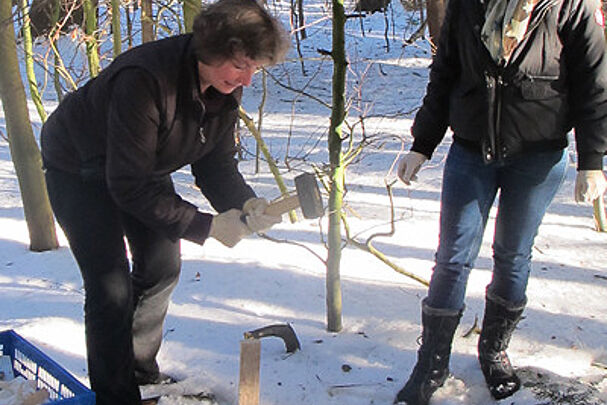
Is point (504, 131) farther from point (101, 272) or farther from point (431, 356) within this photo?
point (101, 272)

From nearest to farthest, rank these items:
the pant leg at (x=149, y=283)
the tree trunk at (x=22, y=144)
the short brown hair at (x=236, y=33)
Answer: the short brown hair at (x=236, y=33), the pant leg at (x=149, y=283), the tree trunk at (x=22, y=144)

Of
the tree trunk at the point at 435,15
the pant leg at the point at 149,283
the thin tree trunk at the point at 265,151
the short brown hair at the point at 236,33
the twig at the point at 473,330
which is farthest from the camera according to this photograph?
the tree trunk at the point at 435,15

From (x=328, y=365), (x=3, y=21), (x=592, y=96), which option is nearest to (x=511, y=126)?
(x=592, y=96)

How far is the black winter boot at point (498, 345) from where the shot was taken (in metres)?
2.44

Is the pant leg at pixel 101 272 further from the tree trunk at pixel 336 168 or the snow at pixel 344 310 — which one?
the tree trunk at pixel 336 168

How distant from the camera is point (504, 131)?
2.14 meters

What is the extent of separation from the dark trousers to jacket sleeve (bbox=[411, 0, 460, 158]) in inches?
41.4

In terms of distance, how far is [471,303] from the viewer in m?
3.30

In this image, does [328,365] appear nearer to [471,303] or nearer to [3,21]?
[471,303]

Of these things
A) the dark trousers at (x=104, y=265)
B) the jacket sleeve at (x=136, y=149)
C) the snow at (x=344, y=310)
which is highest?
the jacket sleeve at (x=136, y=149)

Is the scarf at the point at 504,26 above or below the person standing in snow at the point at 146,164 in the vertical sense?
above

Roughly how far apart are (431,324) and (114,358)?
45.1 inches

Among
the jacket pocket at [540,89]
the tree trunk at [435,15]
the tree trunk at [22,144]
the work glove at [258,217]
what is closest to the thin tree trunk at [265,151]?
the tree trunk at [22,144]

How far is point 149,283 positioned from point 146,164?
67 centimetres
